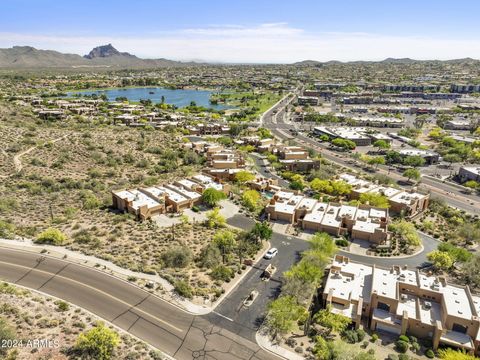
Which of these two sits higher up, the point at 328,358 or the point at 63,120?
the point at 63,120

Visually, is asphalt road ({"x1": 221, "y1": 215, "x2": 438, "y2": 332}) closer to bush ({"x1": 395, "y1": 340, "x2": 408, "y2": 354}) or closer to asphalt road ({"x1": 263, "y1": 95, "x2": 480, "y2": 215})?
bush ({"x1": 395, "y1": 340, "x2": 408, "y2": 354})

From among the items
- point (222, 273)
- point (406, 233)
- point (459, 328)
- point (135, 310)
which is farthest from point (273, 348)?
point (406, 233)

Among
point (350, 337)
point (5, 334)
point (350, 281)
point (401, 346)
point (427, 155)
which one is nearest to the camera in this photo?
point (5, 334)

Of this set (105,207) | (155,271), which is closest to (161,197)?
(105,207)

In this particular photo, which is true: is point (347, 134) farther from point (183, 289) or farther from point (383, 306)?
point (183, 289)

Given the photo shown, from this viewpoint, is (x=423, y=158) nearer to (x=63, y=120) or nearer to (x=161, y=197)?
(x=161, y=197)

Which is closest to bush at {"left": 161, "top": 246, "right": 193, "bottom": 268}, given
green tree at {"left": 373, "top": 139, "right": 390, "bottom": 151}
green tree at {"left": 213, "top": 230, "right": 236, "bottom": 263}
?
green tree at {"left": 213, "top": 230, "right": 236, "bottom": 263}

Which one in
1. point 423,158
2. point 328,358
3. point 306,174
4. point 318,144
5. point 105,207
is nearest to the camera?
point 328,358
